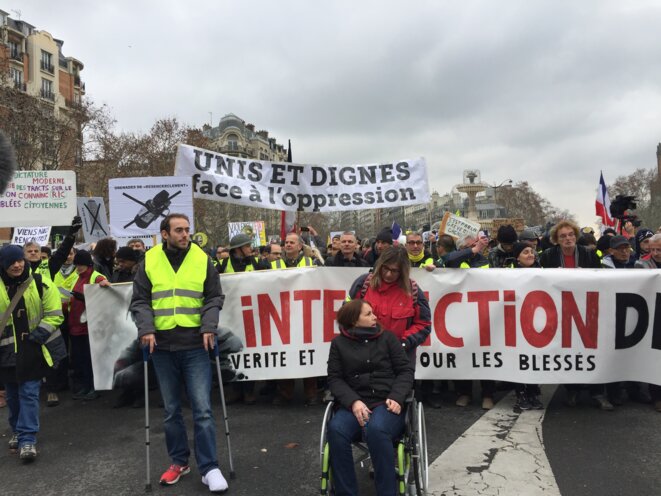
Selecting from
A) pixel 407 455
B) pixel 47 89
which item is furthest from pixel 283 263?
pixel 47 89

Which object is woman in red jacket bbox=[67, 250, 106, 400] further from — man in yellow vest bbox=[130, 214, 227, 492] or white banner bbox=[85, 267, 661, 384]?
man in yellow vest bbox=[130, 214, 227, 492]

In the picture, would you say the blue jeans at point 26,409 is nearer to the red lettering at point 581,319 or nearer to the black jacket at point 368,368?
the black jacket at point 368,368

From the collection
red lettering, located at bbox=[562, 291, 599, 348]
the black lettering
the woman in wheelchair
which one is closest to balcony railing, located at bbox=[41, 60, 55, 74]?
red lettering, located at bbox=[562, 291, 599, 348]

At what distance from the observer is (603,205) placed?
12.0 m

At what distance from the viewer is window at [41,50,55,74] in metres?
58.5

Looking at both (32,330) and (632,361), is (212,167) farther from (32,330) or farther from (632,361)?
(632,361)

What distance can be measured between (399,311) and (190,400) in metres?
1.64

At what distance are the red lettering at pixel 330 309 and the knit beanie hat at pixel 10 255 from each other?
Answer: 2.87m

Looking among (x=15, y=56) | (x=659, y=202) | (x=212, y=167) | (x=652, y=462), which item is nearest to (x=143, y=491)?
(x=652, y=462)

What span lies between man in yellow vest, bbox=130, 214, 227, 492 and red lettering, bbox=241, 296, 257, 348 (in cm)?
174

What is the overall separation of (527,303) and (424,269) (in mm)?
1081

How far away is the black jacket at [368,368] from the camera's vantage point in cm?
338

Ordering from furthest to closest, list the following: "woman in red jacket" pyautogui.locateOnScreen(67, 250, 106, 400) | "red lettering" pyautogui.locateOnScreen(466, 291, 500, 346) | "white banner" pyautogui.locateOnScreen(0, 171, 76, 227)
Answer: "white banner" pyautogui.locateOnScreen(0, 171, 76, 227) → "woman in red jacket" pyautogui.locateOnScreen(67, 250, 106, 400) → "red lettering" pyautogui.locateOnScreen(466, 291, 500, 346)

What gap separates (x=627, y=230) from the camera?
39.5 ft
